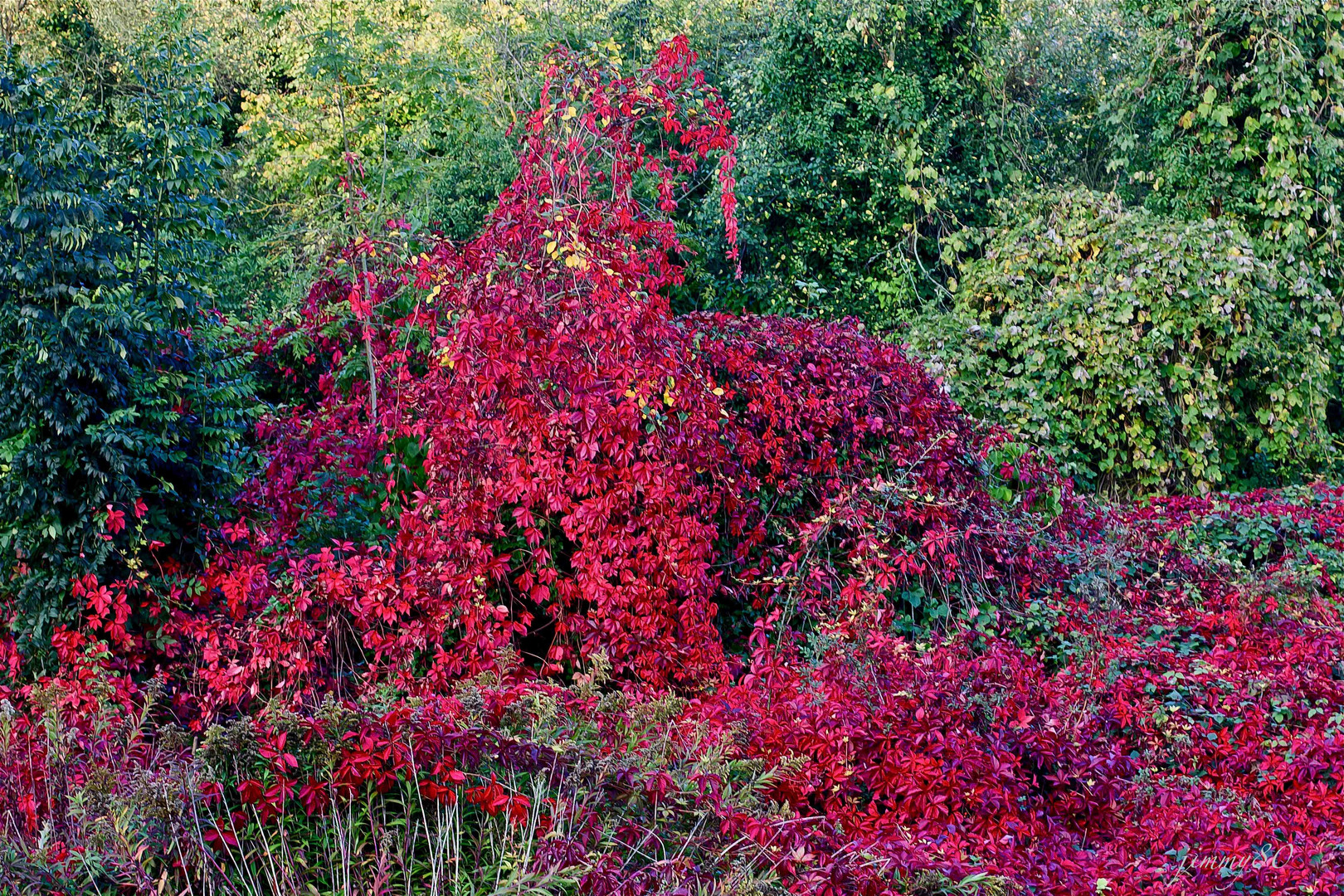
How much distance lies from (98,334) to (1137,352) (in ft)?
21.3

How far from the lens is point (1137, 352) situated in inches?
314

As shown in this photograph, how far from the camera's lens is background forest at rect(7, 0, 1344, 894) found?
333cm

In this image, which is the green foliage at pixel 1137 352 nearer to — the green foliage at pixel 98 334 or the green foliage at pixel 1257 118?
the green foliage at pixel 1257 118

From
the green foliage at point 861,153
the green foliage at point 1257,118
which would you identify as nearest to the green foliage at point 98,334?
the green foliage at point 861,153

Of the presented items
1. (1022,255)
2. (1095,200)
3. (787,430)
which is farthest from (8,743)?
(1095,200)

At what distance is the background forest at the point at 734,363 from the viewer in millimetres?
3332

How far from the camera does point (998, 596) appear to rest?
5.07 metres

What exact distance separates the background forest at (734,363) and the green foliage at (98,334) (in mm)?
16

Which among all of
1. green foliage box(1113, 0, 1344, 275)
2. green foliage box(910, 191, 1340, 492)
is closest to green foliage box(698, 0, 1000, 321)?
green foliage box(1113, 0, 1344, 275)

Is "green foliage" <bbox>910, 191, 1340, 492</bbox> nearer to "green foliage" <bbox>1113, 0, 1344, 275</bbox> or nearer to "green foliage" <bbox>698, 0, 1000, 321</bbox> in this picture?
"green foliage" <bbox>1113, 0, 1344, 275</bbox>

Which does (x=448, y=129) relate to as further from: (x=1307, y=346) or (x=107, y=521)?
(x=107, y=521)

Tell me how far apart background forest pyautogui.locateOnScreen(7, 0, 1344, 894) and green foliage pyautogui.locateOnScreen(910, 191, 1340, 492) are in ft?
0.12

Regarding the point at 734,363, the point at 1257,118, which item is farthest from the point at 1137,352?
the point at 734,363

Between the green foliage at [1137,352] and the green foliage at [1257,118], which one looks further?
the green foliage at [1257,118]
